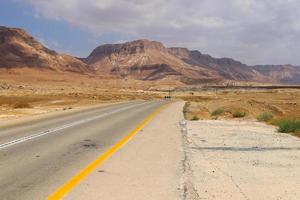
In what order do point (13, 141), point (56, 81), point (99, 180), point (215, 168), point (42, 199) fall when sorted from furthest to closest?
1. point (56, 81)
2. point (13, 141)
3. point (215, 168)
4. point (99, 180)
5. point (42, 199)

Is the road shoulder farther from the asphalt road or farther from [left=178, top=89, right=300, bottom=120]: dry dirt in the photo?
[left=178, top=89, right=300, bottom=120]: dry dirt

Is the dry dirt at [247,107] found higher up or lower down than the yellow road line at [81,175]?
lower down

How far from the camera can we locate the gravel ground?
8.09 metres

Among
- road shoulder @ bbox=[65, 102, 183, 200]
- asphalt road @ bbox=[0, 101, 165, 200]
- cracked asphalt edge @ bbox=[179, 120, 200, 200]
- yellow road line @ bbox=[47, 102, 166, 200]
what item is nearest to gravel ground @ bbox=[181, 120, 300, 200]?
cracked asphalt edge @ bbox=[179, 120, 200, 200]

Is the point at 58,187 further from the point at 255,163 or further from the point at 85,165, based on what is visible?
the point at 255,163

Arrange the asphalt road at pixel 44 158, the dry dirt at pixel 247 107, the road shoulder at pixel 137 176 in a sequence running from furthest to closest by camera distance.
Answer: the dry dirt at pixel 247 107, the asphalt road at pixel 44 158, the road shoulder at pixel 137 176

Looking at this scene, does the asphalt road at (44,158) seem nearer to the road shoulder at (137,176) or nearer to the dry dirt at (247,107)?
the road shoulder at (137,176)

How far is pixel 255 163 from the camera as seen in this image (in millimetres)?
11195

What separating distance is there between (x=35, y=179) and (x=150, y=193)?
7.75 ft

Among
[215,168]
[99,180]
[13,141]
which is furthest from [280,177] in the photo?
[13,141]

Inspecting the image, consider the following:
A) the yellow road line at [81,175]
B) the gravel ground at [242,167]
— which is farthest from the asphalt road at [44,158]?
the gravel ground at [242,167]

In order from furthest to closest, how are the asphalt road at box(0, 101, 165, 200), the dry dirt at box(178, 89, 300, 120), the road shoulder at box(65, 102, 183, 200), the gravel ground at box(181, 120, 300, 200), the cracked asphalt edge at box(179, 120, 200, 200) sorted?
1. the dry dirt at box(178, 89, 300, 120)
2. the asphalt road at box(0, 101, 165, 200)
3. the gravel ground at box(181, 120, 300, 200)
4. the road shoulder at box(65, 102, 183, 200)
5. the cracked asphalt edge at box(179, 120, 200, 200)

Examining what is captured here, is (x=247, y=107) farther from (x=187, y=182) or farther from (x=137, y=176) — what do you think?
(x=187, y=182)

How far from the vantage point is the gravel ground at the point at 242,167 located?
8086 mm
